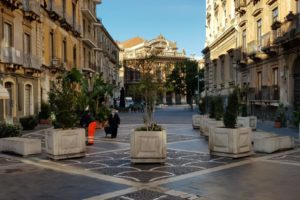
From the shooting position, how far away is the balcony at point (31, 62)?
79.2 ft

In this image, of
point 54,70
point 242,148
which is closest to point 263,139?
point 242,148

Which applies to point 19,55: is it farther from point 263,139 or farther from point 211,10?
point 211,10

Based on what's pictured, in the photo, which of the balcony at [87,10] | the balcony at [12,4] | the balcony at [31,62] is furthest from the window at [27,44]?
the balcony at [87,10]

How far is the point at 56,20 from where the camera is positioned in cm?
3106

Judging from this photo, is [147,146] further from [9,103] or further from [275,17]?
[275,17]

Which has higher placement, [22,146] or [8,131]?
[8,131]

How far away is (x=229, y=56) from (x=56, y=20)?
15.8 metres

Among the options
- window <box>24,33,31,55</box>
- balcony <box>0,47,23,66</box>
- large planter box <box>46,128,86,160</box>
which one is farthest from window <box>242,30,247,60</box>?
large planter box <box>46,128,86,160</box>

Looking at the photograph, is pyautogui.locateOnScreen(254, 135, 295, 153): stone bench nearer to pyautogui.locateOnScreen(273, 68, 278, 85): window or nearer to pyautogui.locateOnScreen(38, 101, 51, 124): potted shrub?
pyautogui.locateOnScreen(273, 68, 278, 85): window

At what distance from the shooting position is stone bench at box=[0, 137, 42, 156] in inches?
459

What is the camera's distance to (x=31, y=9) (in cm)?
2470

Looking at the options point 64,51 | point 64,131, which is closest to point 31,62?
point 64,51

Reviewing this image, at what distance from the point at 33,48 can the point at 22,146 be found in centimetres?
1604

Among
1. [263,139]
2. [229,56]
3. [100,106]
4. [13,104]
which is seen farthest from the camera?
[229,56]
